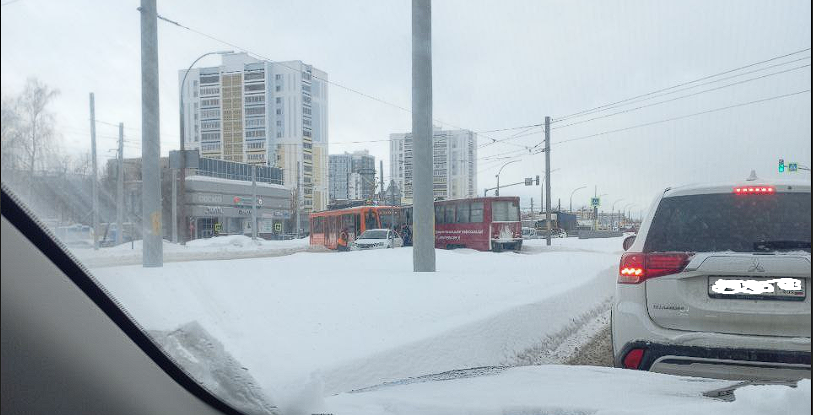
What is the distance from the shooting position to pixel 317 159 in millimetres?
→ 4406

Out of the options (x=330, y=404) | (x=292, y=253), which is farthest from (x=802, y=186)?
(x=292, y=253)

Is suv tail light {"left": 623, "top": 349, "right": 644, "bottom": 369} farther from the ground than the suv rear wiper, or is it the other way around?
the suv rear wiper

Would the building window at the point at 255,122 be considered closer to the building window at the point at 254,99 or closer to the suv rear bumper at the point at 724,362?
the building window at the point at 254,99

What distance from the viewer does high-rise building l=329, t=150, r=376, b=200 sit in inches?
214

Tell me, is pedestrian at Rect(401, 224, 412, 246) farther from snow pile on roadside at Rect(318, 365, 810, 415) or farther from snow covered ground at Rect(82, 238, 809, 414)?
snow pile on roadside at Rect(318, 365, 810, 415)

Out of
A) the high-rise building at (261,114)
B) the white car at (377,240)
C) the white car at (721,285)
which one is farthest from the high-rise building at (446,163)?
the white car at (377,240)

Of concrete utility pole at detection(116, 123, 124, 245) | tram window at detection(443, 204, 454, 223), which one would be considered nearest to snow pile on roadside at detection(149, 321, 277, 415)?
concrete utility pole at detection(116, 123, 124, 245)

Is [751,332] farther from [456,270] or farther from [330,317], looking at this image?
[456,270]

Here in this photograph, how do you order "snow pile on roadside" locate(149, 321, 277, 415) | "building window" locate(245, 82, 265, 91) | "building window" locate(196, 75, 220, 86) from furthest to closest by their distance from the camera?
"building window" locate(245, 82, 265, 91) < "building window" locate(196, 75, 220, 86) < "snow pile on roadside" locate(149, 321, 277, 415)

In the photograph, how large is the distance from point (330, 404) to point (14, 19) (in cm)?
165

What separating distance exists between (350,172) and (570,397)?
3824mm

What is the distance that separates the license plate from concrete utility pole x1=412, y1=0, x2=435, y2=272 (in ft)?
26.5

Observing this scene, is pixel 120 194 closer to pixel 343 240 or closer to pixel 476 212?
pixel 343 240

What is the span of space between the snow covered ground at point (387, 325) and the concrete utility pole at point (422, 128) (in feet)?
2.32
